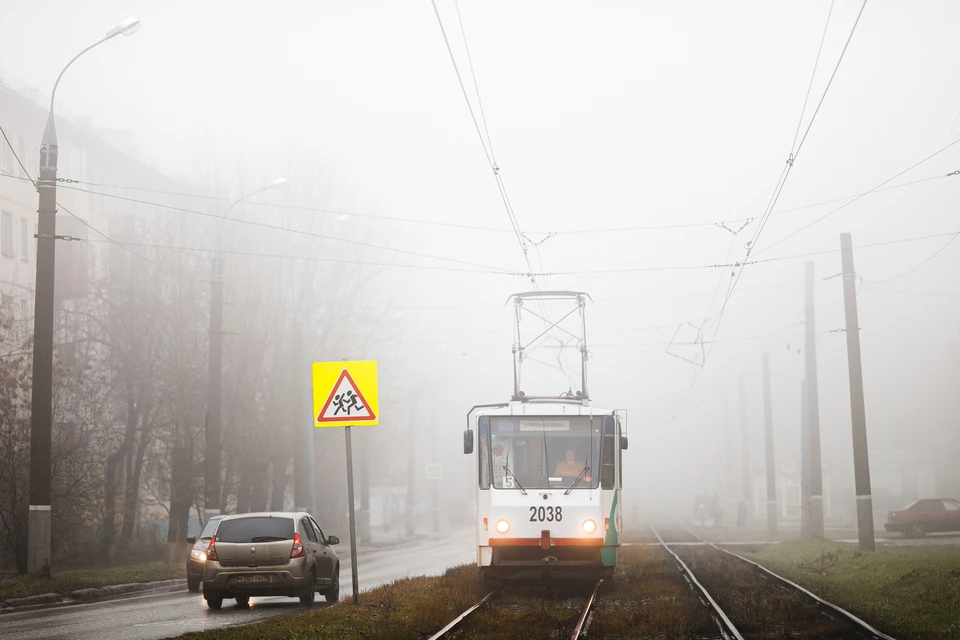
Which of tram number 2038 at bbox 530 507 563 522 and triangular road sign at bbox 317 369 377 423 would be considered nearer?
triangular road sign at bbox 317 369 377 423

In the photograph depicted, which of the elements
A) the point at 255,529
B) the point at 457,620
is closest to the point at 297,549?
the point at 255,529

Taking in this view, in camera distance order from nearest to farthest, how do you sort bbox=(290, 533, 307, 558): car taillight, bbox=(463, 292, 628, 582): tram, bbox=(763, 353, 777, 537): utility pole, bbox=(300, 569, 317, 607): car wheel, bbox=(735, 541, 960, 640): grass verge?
bbox=(735, 541, 960, 640): grass verge, bbox=(290, 533, 307, 558): car taillight, bbox=(300, 569, 317, 607): car wheel, bbox=(463, 292, 628, 582): tram, bbox=(763, 353, 777, 537): utility pole

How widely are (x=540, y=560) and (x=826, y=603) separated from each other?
4.85m

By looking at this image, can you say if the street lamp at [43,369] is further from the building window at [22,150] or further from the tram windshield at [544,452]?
the building window at [22,150]

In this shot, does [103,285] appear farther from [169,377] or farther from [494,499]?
[494,499]

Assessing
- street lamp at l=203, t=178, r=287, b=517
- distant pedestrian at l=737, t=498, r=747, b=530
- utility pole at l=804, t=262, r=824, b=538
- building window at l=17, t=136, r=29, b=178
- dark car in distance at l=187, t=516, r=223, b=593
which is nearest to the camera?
dark car in distance at l=187, t=516, r=223, b=593

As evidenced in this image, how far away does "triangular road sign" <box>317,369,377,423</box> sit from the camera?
16406mm

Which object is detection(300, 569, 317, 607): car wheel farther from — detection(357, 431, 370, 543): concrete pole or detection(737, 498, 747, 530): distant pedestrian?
detection(737, 498, 747, 530): distant pedestrian

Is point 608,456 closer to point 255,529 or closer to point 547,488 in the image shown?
point 547,488

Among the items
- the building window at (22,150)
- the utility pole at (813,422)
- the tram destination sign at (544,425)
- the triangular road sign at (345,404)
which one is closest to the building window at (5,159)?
the building window at (22,150)

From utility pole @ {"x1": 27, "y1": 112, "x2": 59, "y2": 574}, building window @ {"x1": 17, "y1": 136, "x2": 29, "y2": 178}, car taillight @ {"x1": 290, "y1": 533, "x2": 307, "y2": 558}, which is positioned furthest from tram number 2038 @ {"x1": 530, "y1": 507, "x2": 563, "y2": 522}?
building window @ {"x1": 17, "y1": 136, "x2": 29, "y2": 178}

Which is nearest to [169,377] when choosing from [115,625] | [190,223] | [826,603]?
[190,223]

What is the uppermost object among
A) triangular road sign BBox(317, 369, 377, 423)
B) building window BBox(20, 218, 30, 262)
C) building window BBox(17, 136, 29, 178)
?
building window BBox(17, 136, 29, 178)

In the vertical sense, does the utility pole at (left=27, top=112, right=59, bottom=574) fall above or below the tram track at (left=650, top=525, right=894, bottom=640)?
above
